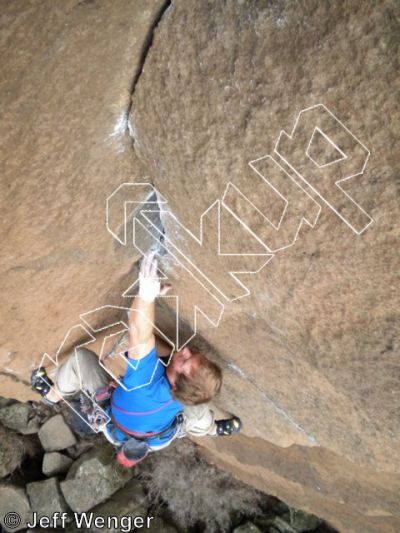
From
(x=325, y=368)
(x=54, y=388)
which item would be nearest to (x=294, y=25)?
(x=325, y=368)

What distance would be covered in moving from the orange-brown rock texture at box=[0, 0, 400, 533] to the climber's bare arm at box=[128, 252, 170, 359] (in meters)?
0.06

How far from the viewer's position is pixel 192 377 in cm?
167

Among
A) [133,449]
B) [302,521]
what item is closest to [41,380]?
[133,449]

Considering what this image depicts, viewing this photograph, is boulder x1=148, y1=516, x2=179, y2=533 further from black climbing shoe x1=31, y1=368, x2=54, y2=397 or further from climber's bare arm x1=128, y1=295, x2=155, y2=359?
climber's bare arm x1=128, y1=295, x2=155, y2=359

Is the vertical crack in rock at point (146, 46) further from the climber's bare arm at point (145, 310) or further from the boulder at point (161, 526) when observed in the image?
the boulder at point (161, 526)

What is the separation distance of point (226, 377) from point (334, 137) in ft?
4.00

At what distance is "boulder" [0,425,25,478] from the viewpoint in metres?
3.21

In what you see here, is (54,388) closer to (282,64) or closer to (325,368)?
(325,368)

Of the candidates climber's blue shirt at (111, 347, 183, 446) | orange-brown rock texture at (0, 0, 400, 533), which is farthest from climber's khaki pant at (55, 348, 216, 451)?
orange-brown rock texture at (0, 0, 400, 533)

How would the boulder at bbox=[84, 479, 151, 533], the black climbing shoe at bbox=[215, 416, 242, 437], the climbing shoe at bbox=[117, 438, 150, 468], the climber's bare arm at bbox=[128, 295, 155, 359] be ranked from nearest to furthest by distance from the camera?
the climber's bare arm at bbox=[128, 295, 155, 359] < the climbing shoe at bbox=[117, 438, 150, 468] < the black climbing shoe at bbox=[215, 416, 242, 437] < the boulder at bbox=[84, 479, 151, 533]

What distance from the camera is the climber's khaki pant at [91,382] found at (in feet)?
6.73

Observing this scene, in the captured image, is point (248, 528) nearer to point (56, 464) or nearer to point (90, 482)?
point (90, 482)

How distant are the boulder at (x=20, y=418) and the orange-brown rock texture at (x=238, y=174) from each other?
6.18ft

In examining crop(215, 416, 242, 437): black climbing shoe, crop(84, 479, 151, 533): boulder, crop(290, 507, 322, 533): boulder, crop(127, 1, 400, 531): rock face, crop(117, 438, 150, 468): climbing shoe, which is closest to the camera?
crop(127, 1, 400, 531): rock face
